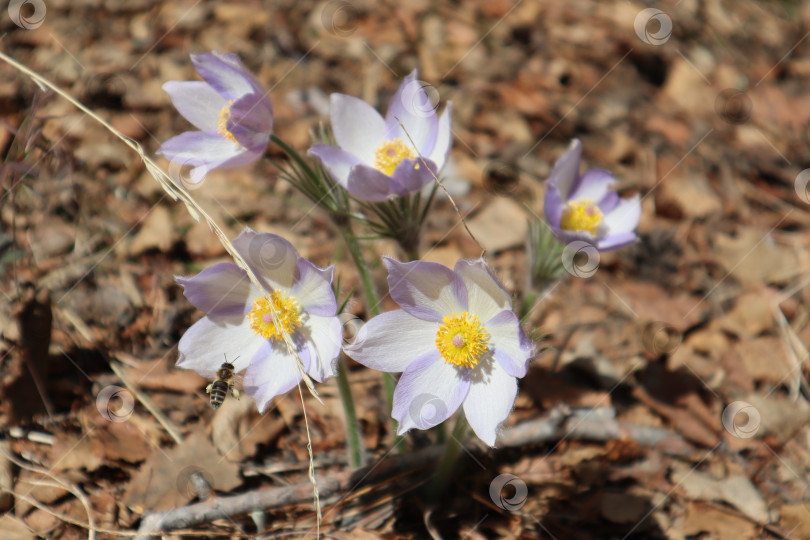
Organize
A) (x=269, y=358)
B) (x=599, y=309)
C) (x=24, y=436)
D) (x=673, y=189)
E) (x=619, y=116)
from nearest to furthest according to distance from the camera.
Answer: (x=269, y=358) → (x=24, y=436) → (x=599, y=309) → (x=673, y=189) → (x=619, y=116)

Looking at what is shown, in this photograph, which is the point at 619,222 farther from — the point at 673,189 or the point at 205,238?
the point at 205,238

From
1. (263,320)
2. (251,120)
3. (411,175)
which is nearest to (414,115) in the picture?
(411,175)

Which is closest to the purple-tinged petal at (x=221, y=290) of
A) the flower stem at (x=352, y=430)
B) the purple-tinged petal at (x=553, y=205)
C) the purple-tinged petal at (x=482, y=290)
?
the flower stem at (x=352, y=430)

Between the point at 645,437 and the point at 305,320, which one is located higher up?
the point at 645,437

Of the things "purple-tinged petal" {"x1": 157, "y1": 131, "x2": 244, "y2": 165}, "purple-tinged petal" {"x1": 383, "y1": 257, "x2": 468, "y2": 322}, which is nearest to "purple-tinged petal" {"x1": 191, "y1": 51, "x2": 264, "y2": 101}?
"purple-tinged petal" {"x1": 157, "y1": 131, "x2": 244, "y2": 165}

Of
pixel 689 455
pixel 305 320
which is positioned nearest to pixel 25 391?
pixel 305 320

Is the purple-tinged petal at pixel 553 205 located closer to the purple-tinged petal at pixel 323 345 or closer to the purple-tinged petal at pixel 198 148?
the purple-tinged petal at pixel 323 345
